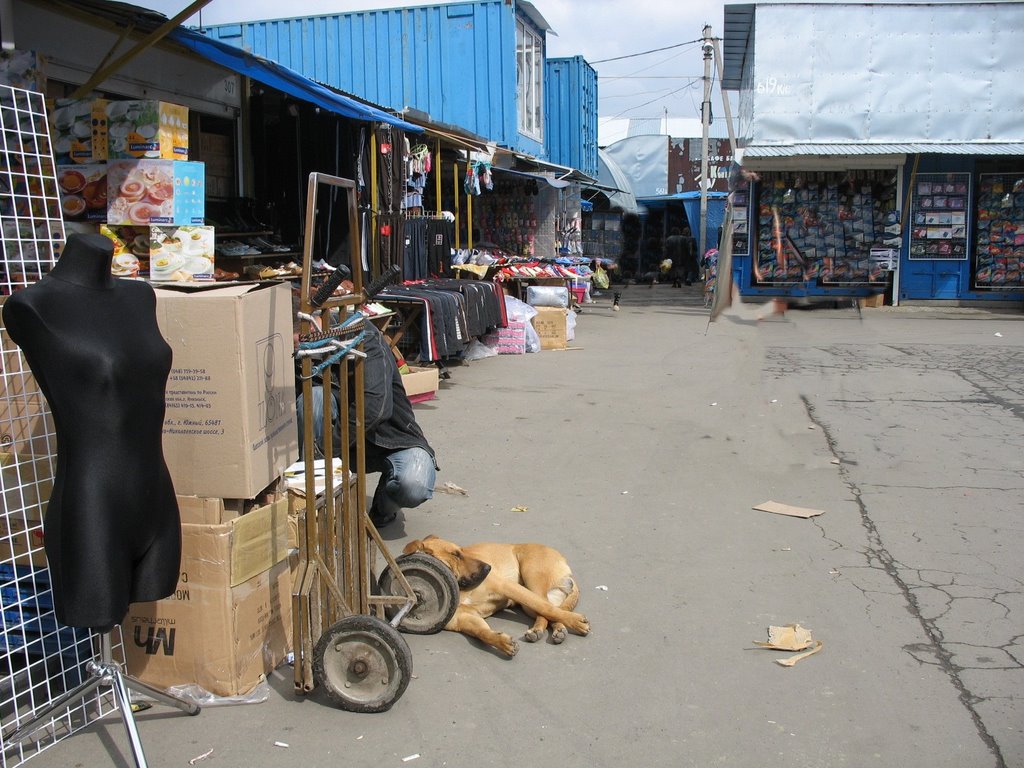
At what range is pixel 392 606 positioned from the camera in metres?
4.05

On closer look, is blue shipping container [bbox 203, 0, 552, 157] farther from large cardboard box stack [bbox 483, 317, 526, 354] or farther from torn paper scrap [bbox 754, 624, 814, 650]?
torn paper scrap [bbox 754, 624, 814, 650]

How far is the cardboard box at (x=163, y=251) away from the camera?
6.75 m

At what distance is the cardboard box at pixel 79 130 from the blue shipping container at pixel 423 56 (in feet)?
32.8

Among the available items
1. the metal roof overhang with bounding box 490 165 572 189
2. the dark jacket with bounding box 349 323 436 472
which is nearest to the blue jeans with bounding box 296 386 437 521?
the dark jacket with bounding box 349 323 436 472

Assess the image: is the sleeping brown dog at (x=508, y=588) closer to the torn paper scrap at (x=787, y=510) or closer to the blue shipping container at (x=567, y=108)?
the torn paper scrap at (x=787, y=510)

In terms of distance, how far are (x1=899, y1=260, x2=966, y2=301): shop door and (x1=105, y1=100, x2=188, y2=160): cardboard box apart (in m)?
16.0

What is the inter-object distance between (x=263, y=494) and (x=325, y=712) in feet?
2.83

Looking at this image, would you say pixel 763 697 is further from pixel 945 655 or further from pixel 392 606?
pixel 392 606

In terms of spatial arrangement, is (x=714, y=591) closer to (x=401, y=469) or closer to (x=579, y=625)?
(x=579, y=625)

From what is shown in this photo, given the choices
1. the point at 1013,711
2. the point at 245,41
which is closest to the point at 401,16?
the point at 245,41

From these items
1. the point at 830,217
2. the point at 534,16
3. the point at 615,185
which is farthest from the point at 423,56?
the point at 615,185

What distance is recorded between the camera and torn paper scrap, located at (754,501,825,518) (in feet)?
19.4

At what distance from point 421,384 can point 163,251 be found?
124 inches

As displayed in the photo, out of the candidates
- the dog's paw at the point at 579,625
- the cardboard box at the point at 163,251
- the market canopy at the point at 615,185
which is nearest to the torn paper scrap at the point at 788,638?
the dog's paw at the point at 579,625
